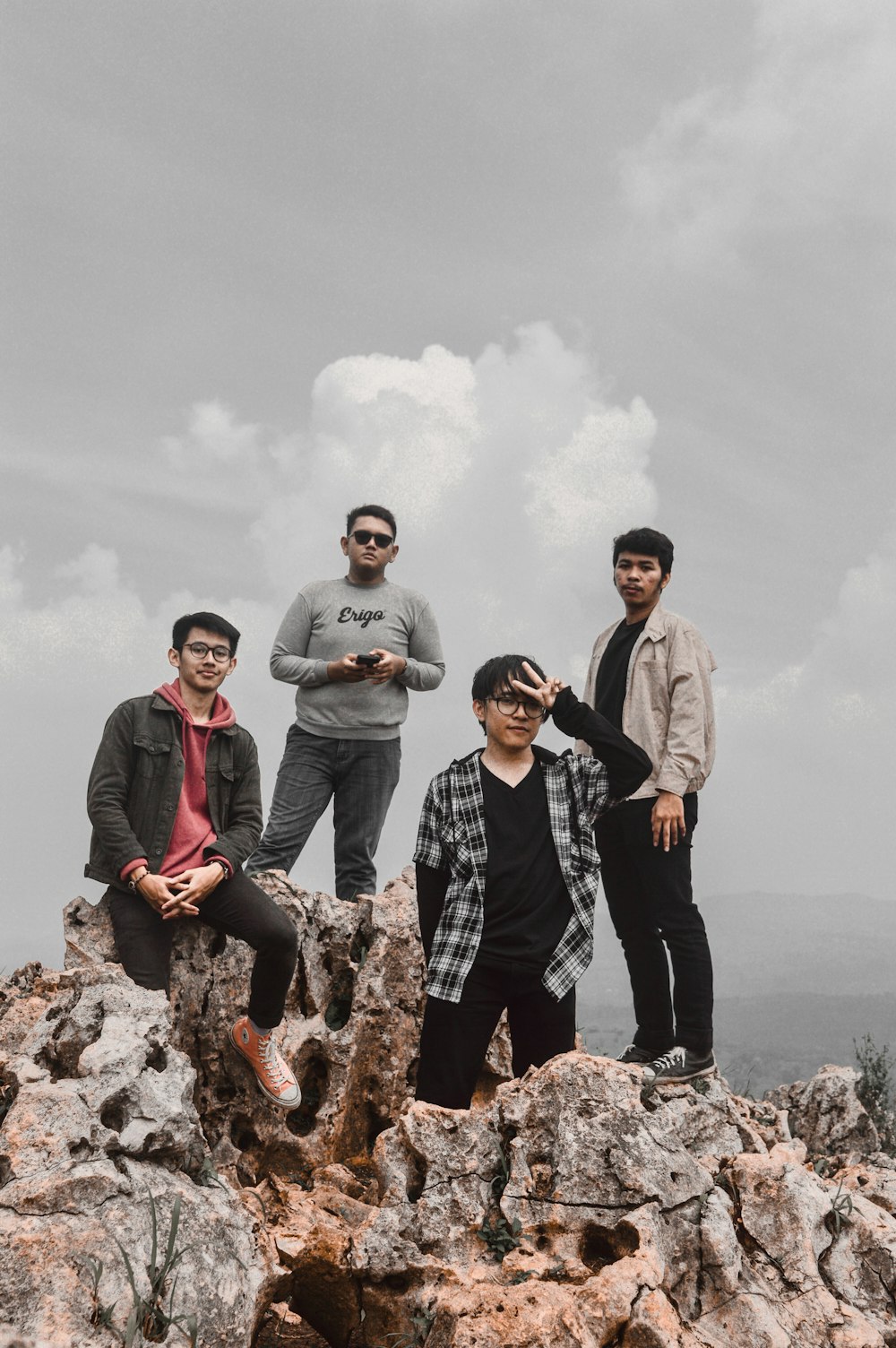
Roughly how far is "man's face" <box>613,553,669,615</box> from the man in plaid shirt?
1.51 m

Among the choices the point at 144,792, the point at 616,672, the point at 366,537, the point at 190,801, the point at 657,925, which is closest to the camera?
the point at 144,792

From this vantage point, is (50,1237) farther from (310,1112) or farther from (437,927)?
(310,1112)

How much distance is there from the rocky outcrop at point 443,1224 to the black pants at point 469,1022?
46 cm

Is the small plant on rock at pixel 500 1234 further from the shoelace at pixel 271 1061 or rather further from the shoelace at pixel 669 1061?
the shoelace at pixel 669 1061

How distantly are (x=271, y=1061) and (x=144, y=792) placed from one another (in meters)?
1.83

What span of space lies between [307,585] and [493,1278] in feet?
18.8

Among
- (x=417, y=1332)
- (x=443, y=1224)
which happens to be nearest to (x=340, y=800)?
(x=443, y=1224)

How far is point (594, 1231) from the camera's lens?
3.83 metres

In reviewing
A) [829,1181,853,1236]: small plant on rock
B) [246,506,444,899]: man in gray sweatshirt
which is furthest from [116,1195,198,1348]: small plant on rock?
[246,506,444,899]: man in gray sweatshirt

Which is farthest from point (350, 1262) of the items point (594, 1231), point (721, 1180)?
point (721, 1180)

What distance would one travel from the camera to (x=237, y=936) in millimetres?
5832

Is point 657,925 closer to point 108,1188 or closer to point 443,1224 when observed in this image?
point 443,1224

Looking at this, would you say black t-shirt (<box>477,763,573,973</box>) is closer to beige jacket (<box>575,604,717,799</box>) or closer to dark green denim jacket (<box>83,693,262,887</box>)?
beige jacket (<box>575,604,717,799</box>)

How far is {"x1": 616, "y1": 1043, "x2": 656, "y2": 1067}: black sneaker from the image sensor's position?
20.9 ft
